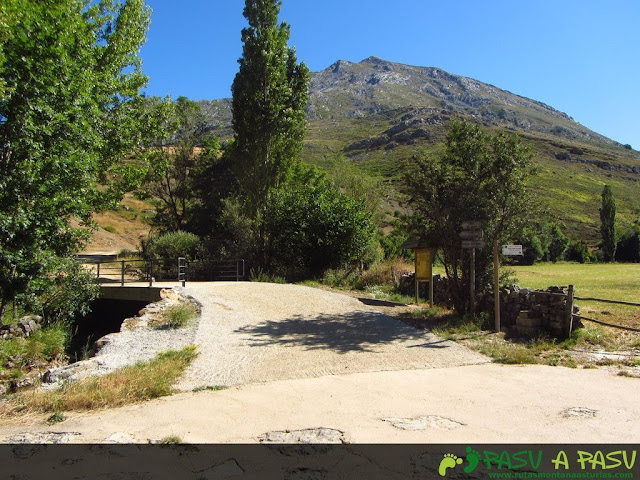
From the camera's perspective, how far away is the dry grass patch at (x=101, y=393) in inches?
231

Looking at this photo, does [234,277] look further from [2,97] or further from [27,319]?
[2,97]

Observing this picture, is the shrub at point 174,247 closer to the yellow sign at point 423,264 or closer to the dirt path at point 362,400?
the yellow sign at point 423,264

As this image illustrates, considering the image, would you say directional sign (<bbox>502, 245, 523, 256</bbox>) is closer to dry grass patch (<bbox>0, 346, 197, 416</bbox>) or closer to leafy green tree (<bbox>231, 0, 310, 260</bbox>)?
dry grass patch (<bbox>0, 346, 197, 416</bbox>)

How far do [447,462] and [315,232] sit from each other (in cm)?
1760

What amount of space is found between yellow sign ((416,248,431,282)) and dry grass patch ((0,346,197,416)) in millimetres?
8603

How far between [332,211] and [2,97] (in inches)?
532

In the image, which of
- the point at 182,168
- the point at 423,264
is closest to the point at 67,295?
the point at 423,264

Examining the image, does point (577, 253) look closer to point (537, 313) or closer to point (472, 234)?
point (537, 313)

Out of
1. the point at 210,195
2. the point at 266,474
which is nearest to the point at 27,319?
the point at 266,474

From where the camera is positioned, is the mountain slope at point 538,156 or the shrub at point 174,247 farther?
the mountain slope at point 538,156

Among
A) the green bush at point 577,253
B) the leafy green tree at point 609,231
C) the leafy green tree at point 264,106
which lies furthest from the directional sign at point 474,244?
the leafy green tree at point 609,231

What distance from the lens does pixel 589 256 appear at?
163ft

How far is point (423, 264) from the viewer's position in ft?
46.7

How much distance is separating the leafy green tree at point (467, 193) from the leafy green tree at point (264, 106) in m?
11.6
